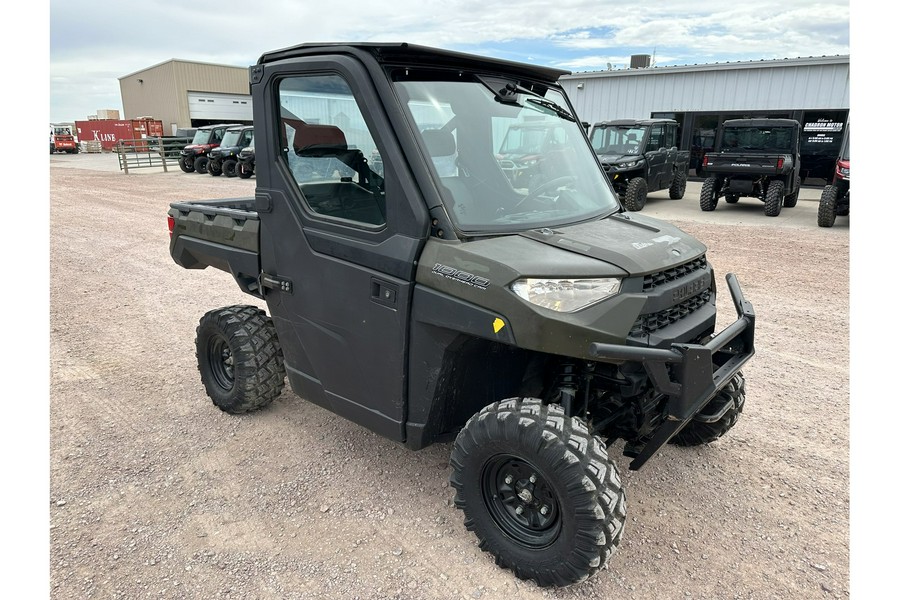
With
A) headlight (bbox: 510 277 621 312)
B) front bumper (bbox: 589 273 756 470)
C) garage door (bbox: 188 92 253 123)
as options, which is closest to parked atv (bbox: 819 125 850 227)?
front bumper (bbox: 589 273 756 470)

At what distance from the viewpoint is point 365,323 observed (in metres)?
2.94

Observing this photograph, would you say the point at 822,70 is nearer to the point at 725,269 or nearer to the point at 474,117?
the point at 725,269

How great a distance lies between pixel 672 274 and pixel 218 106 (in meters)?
54.2

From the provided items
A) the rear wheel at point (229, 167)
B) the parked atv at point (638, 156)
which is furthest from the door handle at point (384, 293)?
the rear wheel at point (229, 167)

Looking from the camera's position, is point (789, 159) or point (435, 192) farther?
point (789, 159)

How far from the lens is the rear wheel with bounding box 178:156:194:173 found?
83.2ft

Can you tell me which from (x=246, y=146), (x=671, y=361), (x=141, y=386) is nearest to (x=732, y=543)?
(x=671, y=361)

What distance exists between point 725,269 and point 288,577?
732 centimetres

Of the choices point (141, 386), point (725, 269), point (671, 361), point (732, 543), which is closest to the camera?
point (671, 361)

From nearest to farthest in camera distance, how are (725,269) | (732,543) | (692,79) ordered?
(732,543) → (725,269) → (692,79)

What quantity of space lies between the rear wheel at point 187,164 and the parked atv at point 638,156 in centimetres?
1752

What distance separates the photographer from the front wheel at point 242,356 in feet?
12.8

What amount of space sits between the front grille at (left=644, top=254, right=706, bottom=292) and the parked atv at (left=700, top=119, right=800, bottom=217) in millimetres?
11799

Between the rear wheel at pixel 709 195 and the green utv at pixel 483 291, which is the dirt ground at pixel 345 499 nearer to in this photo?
the green utv at pixel 483 291
